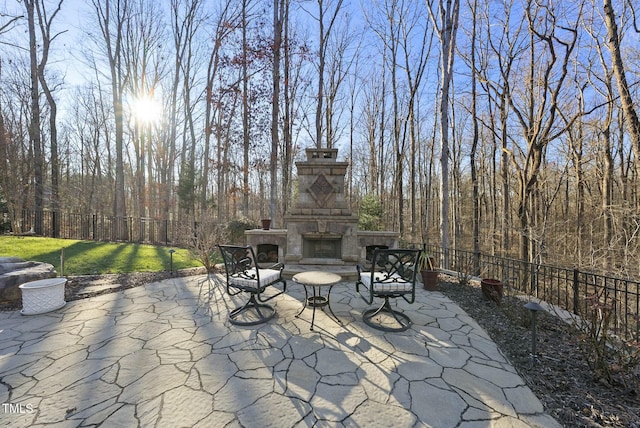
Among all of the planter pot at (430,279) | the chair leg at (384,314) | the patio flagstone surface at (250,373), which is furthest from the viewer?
the planter pot at (430,279)

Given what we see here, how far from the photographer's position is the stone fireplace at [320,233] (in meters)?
5.94

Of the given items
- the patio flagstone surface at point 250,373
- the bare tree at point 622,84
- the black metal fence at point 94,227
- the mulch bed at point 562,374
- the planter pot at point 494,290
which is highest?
the bare tree at point 622,84

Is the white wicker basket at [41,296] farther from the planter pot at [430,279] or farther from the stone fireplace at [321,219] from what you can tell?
the planter pot at [430,279]

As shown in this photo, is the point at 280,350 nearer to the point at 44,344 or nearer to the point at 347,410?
the point at 347,410

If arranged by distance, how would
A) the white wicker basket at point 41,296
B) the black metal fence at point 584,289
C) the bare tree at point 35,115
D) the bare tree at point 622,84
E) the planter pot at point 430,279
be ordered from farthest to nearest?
the bare tree at point 35,115 < the planter pot at point 430,279 < the bare tree at point 622,84 < the white wicker basket at point 41,296 < the black metal fence at point 584,289

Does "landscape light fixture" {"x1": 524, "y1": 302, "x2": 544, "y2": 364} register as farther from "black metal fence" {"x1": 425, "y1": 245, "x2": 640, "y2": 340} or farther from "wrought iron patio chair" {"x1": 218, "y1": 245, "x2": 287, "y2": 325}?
"wrought iron patio chair" {"x1": 218, "y1": 245, "x2": 287, "y2": 325}

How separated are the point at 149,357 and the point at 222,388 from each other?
3.40 feet

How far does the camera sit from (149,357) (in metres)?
2.60

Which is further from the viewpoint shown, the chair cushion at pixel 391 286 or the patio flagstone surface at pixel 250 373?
the chair cushion at pixel 391 286

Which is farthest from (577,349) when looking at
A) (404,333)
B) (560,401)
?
(404,333)

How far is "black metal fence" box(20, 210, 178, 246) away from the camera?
34.0ft

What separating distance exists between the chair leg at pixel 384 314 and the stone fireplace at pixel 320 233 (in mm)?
1880

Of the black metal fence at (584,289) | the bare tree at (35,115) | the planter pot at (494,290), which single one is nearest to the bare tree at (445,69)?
the black metal fence at (584,289)

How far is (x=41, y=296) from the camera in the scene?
3.65m
